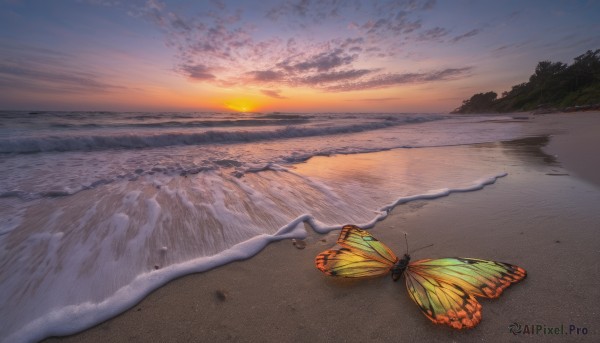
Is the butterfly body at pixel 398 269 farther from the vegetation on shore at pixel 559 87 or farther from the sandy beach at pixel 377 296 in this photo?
the vegetation on shore at pixel 559 87

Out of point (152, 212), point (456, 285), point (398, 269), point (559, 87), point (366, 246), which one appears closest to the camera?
point (456, 285)

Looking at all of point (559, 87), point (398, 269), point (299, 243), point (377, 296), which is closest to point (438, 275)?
point (398, 269)

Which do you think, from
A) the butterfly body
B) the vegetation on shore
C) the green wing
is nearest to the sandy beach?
the butterfly body

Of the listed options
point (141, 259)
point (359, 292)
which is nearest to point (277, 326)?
point (359, 292)

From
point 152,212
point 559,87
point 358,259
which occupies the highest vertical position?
point 559,87

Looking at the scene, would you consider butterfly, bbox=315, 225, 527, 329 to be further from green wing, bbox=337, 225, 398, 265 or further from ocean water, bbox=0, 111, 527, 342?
ocean water, bbox=0, 111, 527, 342

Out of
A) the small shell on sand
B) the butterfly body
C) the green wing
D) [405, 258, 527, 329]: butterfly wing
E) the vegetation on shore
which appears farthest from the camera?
the vegetation on shore

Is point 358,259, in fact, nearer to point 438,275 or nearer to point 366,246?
point 366,246

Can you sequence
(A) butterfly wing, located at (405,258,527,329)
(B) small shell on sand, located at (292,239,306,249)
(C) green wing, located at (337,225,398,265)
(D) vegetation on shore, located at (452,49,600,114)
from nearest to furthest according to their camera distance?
(A) butterfly wing, located at (405,258,527,329) < (C) green wing, located at (337,225,398,265) < (B) small shell on sand, located at (292,239,306,249) < (D) vegetation on shore, located at (452,49,600,114)

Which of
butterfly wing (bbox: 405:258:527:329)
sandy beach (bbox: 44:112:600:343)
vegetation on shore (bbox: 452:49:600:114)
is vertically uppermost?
vegetation on shore (bbox: 452:49:600:114)
